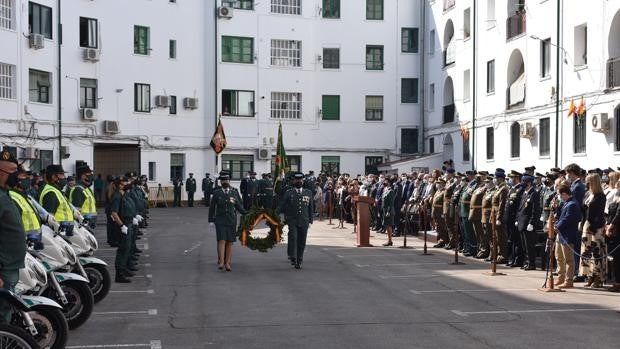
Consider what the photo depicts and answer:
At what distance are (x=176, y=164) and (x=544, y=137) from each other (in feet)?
70.8

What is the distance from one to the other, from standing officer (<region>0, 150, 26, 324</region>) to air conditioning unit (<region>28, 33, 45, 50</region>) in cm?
3197

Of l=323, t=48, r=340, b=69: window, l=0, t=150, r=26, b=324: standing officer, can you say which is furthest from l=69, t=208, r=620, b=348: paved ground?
→ l=323, t=48, r=340, b=69: window

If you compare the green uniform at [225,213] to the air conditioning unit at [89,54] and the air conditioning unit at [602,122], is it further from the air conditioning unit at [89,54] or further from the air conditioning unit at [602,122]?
the air conditioning unit at [89,54]

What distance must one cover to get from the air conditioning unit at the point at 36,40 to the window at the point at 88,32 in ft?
14.1

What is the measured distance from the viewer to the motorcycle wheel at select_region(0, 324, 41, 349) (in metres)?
6.89

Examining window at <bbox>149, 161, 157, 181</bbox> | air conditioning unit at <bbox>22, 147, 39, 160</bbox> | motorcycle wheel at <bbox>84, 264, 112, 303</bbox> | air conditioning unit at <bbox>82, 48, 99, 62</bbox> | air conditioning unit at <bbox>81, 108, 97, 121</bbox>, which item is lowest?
motorcycle wheel at <bbox>84, 264, 112, 303</bbox>

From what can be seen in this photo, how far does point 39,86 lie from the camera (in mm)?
39719

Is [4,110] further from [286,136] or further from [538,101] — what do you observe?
[538,101]

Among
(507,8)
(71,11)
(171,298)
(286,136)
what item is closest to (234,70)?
(286,136)

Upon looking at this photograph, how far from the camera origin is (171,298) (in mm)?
13781

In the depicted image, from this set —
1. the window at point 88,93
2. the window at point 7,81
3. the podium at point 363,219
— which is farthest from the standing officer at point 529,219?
the window at point 88,93

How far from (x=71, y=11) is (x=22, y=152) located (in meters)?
8.03

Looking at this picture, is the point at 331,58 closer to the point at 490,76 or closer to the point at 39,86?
the point at 490,76

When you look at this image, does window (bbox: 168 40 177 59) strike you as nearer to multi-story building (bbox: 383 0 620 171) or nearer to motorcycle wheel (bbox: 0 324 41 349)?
multi-story building (bbox: 383 0 620 171)
